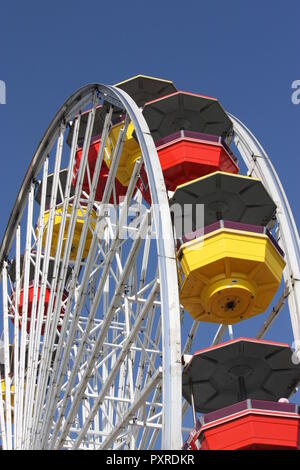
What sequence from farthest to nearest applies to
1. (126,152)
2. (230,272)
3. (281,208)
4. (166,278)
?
(126,152) < (281,208) < (230,272) < (166,278)

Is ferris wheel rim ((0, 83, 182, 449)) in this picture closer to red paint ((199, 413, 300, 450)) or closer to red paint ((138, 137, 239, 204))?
red paint ((138, 137, 239, 204))

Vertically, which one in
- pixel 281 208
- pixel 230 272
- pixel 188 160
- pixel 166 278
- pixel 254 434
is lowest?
pixel 254 434

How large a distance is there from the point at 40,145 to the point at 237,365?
9320 mm

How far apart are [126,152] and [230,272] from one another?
5649 mm

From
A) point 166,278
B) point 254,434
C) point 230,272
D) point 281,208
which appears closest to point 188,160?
point 281,208

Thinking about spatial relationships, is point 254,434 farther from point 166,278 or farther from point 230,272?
point 230,272

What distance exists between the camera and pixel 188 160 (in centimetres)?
1638

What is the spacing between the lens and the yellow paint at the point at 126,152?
1891 cm

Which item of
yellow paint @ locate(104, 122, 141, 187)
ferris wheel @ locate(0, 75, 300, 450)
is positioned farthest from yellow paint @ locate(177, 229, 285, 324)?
yellow paint @ locate(104, 122, 141, 187)

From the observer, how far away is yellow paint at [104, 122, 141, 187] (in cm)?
1891

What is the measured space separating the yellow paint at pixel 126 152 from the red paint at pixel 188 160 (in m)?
2.27

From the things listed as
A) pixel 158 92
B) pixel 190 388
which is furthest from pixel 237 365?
pixel 158 92

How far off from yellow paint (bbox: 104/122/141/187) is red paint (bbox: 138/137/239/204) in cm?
227

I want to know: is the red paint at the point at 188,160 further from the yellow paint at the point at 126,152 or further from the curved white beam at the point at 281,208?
the yellow paint at the point at 126,152
